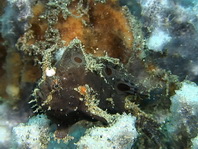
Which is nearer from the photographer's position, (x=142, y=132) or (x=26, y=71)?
(x=142, y=132)

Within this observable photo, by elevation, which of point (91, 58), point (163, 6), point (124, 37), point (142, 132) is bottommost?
point (142, 132)

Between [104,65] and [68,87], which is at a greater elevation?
[104,65]

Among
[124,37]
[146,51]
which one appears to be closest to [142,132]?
[146,51]

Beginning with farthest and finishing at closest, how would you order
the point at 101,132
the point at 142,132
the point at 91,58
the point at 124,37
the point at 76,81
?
the point at 142,132 → the point at 124,37 → the point at 91,58 → the point at 76,81 → the point at 101,132

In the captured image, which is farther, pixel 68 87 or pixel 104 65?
pixel 104 65

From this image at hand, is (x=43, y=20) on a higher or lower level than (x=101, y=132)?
higher

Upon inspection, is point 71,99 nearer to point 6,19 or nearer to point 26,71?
point 26,71

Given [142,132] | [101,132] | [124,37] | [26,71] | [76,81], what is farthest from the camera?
[26,71]
